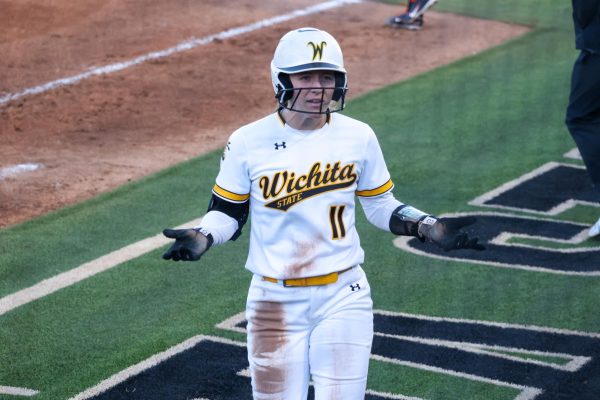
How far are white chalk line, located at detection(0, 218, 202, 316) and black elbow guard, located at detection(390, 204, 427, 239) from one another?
3466 mm

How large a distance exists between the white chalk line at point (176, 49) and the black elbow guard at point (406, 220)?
327 inches

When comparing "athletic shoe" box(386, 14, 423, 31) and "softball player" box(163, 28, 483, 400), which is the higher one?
"softball player" box(163, 28, 483, 400)

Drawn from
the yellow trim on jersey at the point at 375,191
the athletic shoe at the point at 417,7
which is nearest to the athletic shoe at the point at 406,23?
the athletic shoe at the point at 417,7

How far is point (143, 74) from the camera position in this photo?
14.3m

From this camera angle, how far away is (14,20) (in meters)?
16.2

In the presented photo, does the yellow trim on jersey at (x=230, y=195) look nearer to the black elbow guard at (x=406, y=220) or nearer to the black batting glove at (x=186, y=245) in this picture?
the black batting glove at (x=186, y=245)

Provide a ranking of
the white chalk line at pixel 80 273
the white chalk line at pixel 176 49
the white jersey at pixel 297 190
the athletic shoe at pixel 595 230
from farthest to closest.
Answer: the white chalk line at pixel 176 49
the athletic shoe at pixel 595 230
the white chalk line at pixel 80 273
the white jersey at pixel 297 190

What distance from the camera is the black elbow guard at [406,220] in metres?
5.61

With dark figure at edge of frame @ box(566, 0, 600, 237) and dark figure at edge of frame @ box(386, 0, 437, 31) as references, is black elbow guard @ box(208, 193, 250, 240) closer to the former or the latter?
dark figure at edge of frame @ box(566, 0, 600, 237)

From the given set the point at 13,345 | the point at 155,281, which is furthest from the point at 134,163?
the point at 13,345

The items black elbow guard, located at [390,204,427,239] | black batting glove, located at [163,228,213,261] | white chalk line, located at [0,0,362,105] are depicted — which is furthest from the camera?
white chalk line, located at [0,0,362,105]

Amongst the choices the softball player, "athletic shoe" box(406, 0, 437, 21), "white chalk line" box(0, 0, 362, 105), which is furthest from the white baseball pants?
"athletic shoe" box(406, 0, 437, 21)

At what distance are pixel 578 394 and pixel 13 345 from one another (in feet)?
11.1

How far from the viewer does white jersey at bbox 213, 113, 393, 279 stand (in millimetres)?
5402
